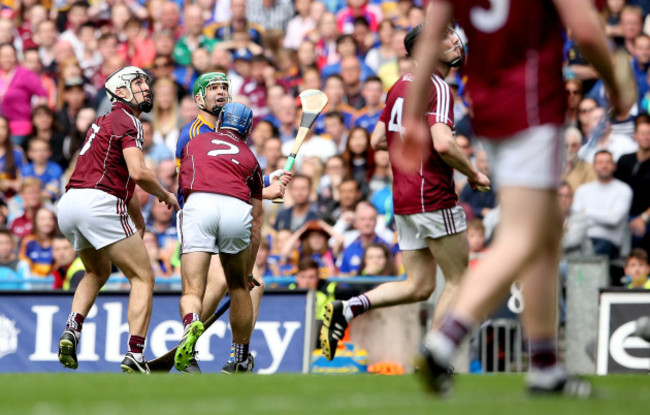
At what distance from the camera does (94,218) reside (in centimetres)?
933

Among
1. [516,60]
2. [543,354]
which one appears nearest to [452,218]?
[543,354]

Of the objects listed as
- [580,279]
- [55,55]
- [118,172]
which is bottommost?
[580,279]

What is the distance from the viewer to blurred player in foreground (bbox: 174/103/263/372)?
9125mm

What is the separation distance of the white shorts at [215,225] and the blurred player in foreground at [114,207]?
356 millimetres

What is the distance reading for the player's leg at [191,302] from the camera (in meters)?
8.80

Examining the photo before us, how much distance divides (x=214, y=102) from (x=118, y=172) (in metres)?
1.00

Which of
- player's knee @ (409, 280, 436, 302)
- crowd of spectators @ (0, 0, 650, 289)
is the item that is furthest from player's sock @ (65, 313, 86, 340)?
crowd of spectators @ (0, 0, 650, 289)

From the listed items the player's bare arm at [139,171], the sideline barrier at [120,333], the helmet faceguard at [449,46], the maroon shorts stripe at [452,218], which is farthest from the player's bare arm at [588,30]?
the sideline barrier at [120,333]

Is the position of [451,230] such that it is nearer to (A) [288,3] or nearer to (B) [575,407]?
(B) [575,407]

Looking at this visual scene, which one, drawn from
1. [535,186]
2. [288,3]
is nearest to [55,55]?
[288,3]

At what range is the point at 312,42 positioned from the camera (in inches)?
659

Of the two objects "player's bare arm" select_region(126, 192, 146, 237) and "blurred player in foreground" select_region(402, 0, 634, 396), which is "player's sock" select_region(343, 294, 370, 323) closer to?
"player's bare arm" select_region(126, 192, 146, 237)

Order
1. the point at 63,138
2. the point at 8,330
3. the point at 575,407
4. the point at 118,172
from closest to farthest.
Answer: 1. the point at 575,407
2. the point at 118,172
3. the point at 8,330
4. the point at 63,138

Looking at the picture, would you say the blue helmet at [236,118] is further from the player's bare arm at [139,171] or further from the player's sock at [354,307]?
the player's sock at [354,307]
